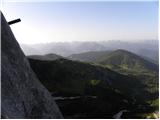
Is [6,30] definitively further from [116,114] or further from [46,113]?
[116,114]

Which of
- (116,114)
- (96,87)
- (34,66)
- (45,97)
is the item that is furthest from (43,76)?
(45,97)

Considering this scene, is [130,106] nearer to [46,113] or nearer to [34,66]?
[34,66]

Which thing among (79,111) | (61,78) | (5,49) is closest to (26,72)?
(5,49)

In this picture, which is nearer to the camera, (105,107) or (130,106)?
(105,107)

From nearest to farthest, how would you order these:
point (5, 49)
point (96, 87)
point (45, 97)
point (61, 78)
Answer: point (5, 49) < point (45, 97) < point (61, 78) < point (96, 87)

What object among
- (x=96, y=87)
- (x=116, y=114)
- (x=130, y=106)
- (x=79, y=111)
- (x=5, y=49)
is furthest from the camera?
(x=96, y=87)

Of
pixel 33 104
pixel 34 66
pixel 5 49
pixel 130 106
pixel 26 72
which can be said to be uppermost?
pixel 5 49

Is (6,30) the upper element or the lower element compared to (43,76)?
upper
